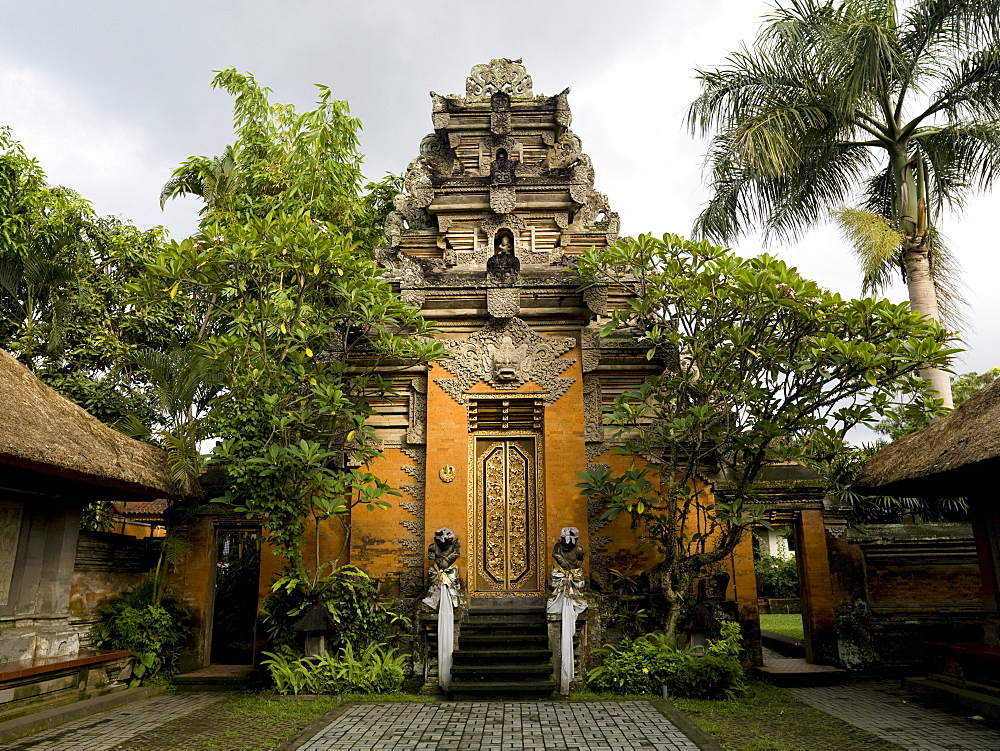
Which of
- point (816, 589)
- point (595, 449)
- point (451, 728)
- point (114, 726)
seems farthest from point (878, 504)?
point (114, 726)

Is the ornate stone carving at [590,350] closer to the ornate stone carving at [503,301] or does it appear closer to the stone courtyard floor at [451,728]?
the ornate stone carving at [503,301]

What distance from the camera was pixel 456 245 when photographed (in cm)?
1155

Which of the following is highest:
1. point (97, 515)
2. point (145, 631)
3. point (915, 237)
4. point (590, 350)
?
point (915, 237)

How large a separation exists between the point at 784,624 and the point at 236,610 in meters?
12.4

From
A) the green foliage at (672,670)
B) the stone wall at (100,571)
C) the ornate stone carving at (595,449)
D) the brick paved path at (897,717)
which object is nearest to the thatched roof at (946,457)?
the brick paved path at (897,717)

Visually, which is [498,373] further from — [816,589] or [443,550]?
[816,589]

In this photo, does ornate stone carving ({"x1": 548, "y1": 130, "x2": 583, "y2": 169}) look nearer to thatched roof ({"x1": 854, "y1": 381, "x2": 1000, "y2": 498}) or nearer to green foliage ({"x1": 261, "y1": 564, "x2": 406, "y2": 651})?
thatched roof ({"x1": 854, "y1": 381, "x2": 1000, "y2": 498})

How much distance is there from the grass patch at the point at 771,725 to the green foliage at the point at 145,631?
6767 mm

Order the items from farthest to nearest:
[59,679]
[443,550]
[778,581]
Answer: [778,581], [443,550], [59,679]

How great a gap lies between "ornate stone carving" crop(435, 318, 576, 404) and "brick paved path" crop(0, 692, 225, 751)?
17.1 feet

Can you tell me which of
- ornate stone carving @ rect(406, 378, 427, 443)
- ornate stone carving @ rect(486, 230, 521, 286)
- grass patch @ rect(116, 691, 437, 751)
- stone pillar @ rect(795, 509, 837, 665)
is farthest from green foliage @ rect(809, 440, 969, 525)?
grass patch @ rect(116, 691, 437, 751)

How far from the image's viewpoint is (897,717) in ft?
24.7

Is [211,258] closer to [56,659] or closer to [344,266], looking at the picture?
[344,266]

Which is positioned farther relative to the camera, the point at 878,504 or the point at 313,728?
the point at 878,504
